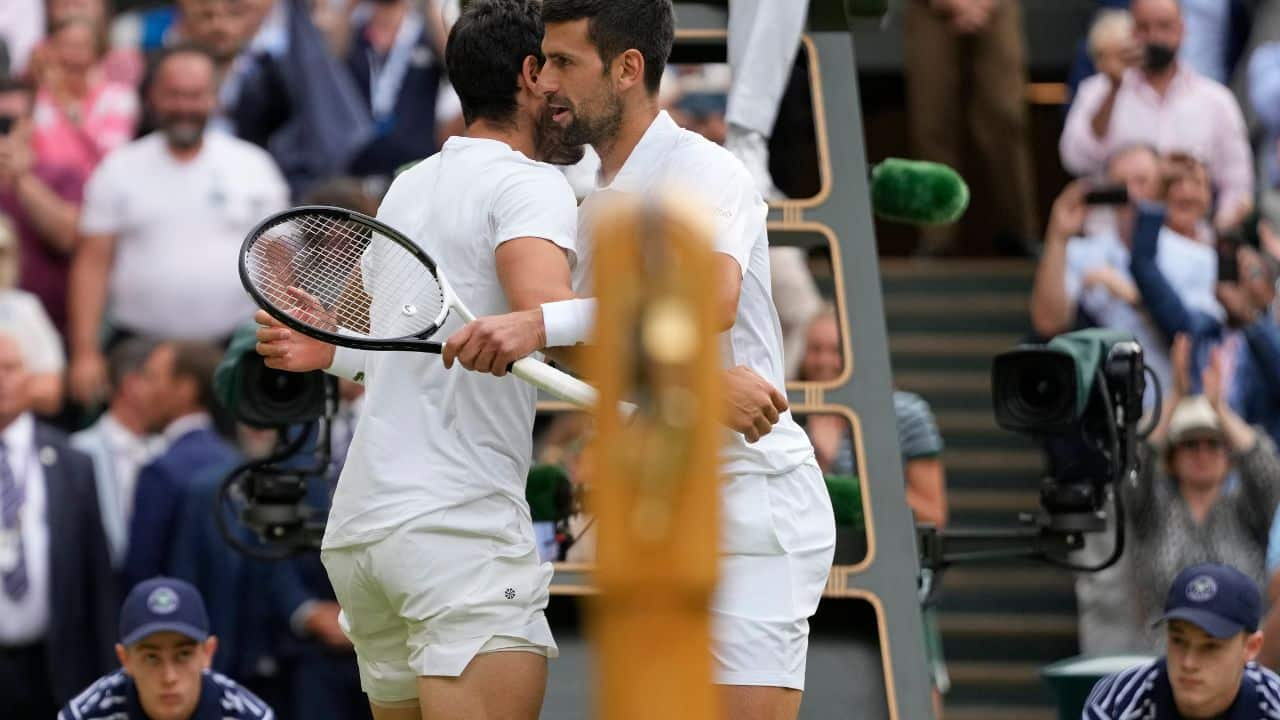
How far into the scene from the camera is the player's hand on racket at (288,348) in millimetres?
4977

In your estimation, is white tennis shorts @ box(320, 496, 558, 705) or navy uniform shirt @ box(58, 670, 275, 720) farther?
navy uniform shirt @ box(58, 670, 275, 720)

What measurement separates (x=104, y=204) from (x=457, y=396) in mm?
5310

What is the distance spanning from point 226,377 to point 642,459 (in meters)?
4.66

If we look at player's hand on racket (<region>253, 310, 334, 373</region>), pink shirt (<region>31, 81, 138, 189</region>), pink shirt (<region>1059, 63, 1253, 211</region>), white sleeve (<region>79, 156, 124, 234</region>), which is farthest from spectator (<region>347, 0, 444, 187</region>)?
player's hand on racket (<region>253, 310, 334, 373</region>)

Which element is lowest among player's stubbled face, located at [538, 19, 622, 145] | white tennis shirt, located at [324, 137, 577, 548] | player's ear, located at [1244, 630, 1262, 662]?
player's ear, located at [1244, 630, 1262, 662]

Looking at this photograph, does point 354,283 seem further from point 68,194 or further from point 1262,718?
point 68,194

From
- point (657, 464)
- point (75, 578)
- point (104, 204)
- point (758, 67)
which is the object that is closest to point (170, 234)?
point (104, 204)

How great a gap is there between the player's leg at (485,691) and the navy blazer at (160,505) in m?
4.16

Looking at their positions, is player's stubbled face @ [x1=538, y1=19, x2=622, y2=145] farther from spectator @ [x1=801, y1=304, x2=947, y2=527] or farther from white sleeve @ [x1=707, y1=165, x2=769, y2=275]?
spectator @ [x1=801, y1=304, x2=947, y2=527]

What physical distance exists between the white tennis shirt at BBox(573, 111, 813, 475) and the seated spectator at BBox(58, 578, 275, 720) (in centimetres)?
246

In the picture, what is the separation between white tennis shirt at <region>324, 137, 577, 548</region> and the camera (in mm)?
4613

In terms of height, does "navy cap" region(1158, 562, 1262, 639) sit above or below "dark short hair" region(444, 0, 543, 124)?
below

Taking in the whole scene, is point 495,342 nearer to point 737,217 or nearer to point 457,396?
point 457,396

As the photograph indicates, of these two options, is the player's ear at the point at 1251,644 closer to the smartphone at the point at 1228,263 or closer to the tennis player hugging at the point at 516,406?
the tennis player hugging at the point at 516,406
